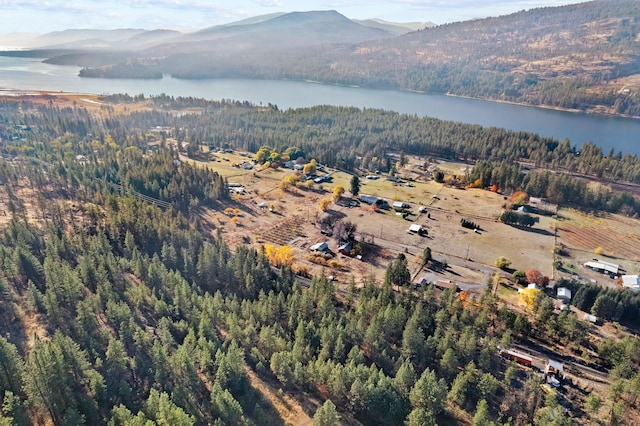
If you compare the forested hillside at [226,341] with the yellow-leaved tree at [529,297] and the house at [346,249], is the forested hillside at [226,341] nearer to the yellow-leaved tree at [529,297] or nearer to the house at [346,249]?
the yellow-leaved tree at [529,297]

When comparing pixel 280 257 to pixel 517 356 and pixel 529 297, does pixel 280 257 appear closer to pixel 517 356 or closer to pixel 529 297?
pixel 517 356

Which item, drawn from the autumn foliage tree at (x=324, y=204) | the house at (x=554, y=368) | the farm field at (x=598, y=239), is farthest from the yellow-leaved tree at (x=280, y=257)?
the farm field at (x=598, y=239)

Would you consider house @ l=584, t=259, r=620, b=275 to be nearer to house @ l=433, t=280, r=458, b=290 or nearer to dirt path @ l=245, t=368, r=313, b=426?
house @ l=433, t=280, r=458, b=290

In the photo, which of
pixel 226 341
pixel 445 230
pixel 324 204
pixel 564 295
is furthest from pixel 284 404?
pixel 324 204

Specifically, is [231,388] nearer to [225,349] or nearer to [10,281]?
[225,349]

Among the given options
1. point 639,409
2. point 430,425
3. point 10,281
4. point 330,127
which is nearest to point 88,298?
point 10,281
